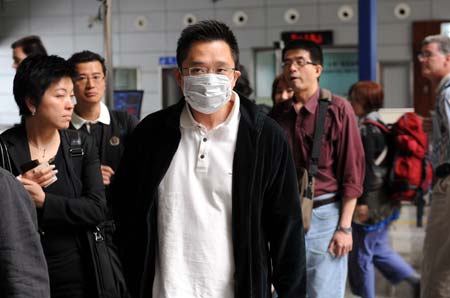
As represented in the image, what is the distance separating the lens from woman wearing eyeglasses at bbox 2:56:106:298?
2.61 metres

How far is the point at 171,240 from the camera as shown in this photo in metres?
2.17

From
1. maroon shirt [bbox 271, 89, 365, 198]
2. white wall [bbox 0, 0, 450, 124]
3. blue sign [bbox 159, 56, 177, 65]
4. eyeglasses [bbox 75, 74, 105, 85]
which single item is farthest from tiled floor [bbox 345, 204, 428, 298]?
blue sign [bbox 159, 56, 177, 65]

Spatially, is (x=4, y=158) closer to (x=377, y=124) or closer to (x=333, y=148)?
(x=333, y=148)

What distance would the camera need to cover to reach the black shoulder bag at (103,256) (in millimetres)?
2678

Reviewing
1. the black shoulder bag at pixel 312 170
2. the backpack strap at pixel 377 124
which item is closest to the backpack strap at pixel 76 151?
the black shoulder bag at pixel 312 170

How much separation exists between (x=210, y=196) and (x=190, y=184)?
73 millimetres

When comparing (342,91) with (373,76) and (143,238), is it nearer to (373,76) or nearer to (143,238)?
(373,76)

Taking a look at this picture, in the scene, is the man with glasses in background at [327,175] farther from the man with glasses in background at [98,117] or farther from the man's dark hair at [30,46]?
the man's dark hair at [30,46]

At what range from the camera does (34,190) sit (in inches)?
100

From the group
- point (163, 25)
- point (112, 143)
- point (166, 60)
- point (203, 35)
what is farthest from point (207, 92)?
point (163, 25)

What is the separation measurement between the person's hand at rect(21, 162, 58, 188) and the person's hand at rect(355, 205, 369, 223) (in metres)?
2.22

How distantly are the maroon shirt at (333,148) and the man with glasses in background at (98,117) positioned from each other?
88cm

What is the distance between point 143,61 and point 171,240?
38.4 feet

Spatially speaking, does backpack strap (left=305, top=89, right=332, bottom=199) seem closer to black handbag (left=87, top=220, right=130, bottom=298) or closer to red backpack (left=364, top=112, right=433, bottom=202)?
black handbag (left=87, top=220, right=130, bottom=298)
